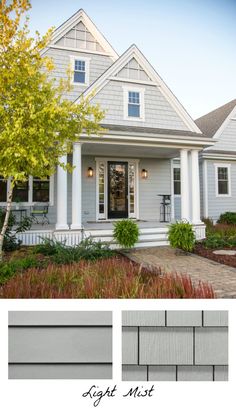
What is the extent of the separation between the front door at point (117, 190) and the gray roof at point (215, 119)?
16.9ft

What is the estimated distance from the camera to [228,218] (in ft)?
36.3

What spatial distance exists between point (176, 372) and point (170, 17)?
3263mm

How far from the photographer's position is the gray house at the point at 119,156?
722cm

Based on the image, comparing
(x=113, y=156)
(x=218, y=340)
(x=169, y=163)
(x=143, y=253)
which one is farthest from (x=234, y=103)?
(x=218, y=340)

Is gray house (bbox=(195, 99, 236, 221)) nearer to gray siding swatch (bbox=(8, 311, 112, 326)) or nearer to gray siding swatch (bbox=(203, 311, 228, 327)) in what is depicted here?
gray siding swatch (bbox=(203, 311, 228, 327))

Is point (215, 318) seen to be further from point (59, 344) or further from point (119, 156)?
point (119, 156)

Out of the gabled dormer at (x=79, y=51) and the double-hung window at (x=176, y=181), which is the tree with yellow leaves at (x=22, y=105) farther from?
the double-hung window at (x=176, y=181)

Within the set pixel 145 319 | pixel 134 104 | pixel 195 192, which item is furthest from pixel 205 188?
pixel 145 319

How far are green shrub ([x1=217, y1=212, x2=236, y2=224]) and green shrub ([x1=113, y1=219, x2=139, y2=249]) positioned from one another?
619cm

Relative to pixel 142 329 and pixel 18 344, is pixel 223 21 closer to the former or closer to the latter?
pixel 142 329

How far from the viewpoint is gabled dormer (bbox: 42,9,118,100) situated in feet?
30.4

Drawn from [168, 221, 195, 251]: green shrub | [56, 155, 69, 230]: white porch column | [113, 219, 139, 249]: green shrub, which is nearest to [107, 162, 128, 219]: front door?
[56, 155, 69, 230]: white porch column

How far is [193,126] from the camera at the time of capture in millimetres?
8570

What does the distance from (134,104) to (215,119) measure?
6713 mm
